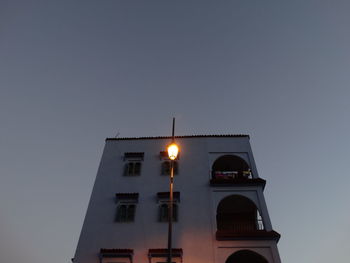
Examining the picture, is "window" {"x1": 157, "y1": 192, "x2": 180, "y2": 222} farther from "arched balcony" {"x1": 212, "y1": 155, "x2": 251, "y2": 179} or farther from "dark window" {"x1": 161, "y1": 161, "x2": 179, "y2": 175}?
"arched balcony" {"x1": 212, "y1": 155, "x2": 251, "y2": 179}

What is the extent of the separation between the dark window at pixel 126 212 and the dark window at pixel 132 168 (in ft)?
10.5

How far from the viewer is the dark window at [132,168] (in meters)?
24.7

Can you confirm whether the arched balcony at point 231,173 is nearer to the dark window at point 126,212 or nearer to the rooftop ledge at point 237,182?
the rooftop ledge at point 237,182

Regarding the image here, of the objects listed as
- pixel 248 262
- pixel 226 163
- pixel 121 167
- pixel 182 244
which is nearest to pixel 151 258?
pixel 182 244

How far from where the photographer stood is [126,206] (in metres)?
22.2

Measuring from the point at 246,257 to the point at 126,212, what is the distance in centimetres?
914

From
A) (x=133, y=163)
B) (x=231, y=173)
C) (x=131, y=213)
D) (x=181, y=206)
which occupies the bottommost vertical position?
(x=131, y=213)

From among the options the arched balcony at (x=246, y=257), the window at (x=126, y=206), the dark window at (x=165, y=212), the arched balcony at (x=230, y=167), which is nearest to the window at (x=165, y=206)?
the dark window at (x=165, y=212)

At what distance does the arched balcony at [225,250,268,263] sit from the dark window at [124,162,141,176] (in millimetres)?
9817

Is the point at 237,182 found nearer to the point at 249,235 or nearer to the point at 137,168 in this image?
the point at 249,235

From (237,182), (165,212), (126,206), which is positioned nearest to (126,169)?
(126,206)

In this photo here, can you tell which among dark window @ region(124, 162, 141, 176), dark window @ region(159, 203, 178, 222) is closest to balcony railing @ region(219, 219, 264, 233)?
dark window @ region(159, 203, 178, 222)

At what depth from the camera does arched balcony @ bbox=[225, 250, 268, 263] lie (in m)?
19.7

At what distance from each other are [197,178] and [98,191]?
317 inches
